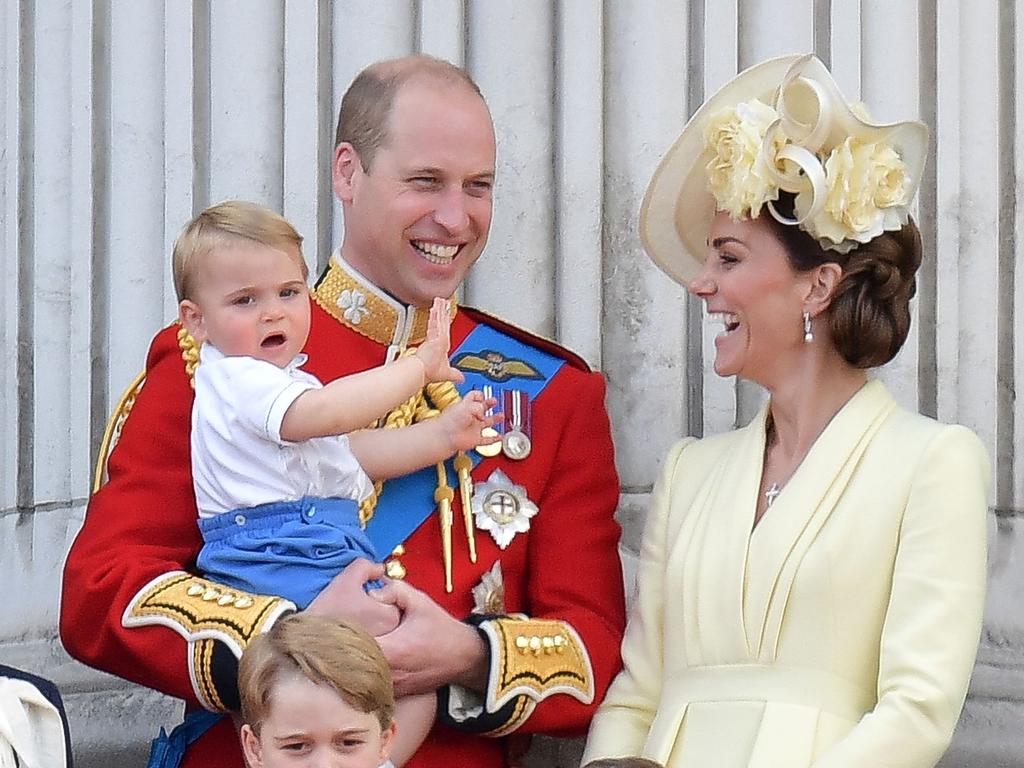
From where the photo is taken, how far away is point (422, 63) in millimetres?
4754

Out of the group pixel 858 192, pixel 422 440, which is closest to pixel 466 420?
pixel 422 440

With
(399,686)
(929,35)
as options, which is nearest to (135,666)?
(399,686)

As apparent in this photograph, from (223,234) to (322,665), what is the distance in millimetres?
749

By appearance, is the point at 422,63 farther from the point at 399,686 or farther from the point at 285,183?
the point at 399,686

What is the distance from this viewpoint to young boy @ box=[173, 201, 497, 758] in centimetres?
425

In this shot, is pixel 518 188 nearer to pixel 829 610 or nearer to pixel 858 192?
pixel 858 192

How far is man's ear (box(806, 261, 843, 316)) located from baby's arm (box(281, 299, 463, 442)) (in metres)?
0.57

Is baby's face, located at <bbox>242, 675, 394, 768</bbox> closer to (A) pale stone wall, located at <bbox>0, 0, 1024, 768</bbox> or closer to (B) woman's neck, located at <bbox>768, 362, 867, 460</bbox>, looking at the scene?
(B) woman's neck, located at <bbox>768, 362, 867, 460</bbox>

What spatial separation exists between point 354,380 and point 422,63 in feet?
2.38

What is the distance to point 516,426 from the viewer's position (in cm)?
468

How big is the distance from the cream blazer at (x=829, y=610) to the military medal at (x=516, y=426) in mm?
327

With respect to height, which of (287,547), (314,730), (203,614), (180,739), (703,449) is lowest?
(180,739)

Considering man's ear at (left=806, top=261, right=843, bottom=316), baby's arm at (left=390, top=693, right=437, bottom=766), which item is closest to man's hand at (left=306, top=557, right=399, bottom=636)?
baby's arm at (left=390, top=693, right=437, bottom=766)

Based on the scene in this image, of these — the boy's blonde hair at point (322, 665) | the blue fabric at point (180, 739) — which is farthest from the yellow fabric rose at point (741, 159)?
the blue fabric at point (180, 739)
